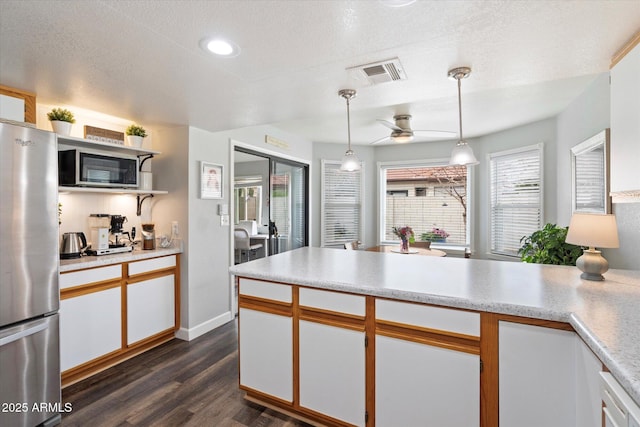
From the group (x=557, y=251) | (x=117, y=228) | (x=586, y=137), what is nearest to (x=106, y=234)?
(x=117, y=228)

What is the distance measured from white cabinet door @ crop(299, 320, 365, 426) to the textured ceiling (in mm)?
1622

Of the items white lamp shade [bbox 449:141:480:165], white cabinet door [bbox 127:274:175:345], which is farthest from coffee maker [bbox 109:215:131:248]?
white lamp shade [bbox 449:141:480:165]

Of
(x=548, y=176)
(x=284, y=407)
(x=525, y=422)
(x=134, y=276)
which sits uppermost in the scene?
(x=548, y=176)

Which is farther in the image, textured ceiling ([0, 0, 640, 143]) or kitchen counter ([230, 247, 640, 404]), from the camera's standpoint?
textured ceiling ([0, 0, 640, 143])

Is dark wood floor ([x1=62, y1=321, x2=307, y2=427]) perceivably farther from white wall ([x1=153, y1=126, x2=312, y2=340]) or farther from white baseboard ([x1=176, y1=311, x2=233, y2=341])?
white wall ([x1=153, y1=126, x2=312, y2=340])

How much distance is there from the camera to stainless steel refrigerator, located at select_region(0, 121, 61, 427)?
179 centimetres

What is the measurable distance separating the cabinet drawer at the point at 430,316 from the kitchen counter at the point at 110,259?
2.34m

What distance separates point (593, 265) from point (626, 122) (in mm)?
787

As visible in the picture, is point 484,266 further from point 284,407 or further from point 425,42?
point 284,407

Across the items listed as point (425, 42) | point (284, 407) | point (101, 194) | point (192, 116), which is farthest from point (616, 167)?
point (101, 194)

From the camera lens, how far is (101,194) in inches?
124

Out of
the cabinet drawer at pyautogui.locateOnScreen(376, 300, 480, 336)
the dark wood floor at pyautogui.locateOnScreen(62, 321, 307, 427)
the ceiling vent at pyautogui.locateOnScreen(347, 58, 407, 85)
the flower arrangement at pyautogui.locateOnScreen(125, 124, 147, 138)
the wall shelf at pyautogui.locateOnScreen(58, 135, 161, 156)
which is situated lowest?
the dark wood floor at pyautogui.locateOnScreen(62, 321, 307, 427)

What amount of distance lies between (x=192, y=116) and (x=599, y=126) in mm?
3658

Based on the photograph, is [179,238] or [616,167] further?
[179,238]
